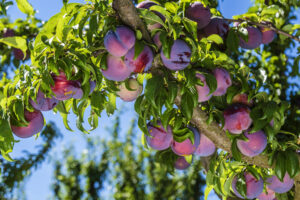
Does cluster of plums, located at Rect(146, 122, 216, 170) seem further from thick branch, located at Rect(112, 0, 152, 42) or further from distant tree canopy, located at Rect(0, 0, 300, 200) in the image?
thick branch, located at Rect(112, 0, 152, 42)

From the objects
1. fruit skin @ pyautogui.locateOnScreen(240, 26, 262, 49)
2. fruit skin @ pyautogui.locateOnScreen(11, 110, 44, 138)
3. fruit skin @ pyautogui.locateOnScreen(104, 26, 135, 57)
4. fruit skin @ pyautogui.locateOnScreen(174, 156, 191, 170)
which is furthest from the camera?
fruit skin @ pyautogui.locateOnScreen(174, 156, 191, 170)

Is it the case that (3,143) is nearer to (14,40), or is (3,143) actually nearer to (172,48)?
(14,40)

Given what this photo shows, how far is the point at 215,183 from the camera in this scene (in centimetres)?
122

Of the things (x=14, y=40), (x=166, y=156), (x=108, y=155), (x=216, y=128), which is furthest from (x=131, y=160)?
(x=14, y=40)

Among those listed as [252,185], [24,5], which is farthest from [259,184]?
[24,5]

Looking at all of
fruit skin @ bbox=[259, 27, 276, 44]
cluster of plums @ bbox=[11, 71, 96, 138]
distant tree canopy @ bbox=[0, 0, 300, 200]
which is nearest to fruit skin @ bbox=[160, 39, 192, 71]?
distant tree canopy @ bbox=[0, 0, 300, 200]

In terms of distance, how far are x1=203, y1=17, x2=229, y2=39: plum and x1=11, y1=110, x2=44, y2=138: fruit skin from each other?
65 cm

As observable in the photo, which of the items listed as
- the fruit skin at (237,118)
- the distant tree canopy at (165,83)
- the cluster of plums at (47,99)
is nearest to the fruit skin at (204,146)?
the distant tree canopy at (165,83)

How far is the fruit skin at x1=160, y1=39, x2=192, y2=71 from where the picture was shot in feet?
2.94

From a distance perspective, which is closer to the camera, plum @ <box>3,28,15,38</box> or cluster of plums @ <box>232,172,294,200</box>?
cluster of plums @ <box>232,172,294,200</box>

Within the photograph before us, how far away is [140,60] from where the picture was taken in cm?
91

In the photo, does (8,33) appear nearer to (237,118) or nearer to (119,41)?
(119,41)

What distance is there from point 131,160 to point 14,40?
13.9ft

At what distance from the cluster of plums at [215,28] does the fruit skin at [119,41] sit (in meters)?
0.33
